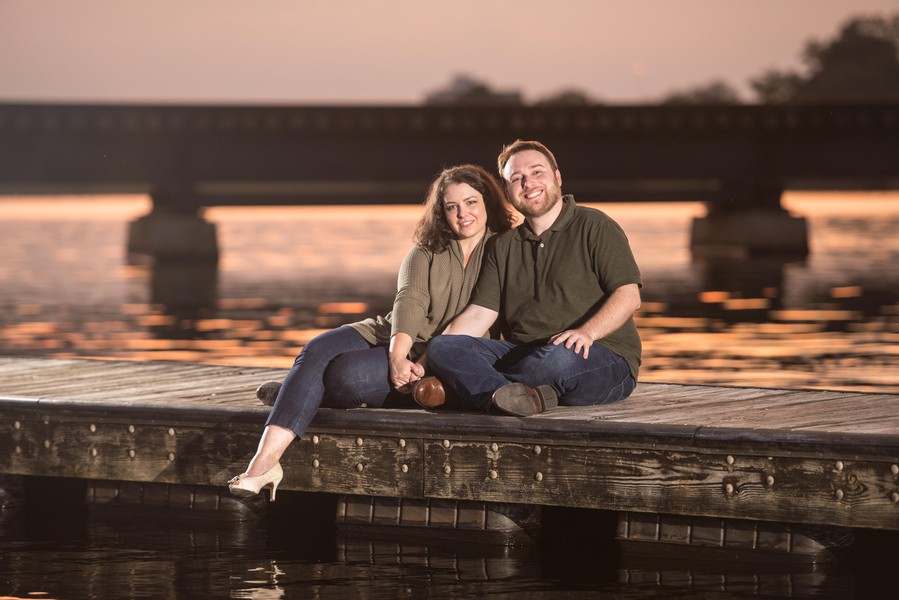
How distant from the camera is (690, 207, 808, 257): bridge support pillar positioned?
58.8 m

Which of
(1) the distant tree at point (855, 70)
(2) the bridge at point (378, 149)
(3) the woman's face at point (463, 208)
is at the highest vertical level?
(1) the distant tree at point (855, 70)

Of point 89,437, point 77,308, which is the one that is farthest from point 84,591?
point 77,308

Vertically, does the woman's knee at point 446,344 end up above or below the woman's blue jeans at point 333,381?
above

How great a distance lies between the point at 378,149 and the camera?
5406 centimetres

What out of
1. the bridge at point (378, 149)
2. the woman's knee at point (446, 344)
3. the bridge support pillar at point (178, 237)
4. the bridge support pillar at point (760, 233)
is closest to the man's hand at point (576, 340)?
the woman's knee at point (446, 344)

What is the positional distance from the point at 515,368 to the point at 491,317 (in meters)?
0.36

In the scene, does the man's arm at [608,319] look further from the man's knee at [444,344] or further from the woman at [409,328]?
the woman at [409,328]

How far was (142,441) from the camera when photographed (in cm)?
909

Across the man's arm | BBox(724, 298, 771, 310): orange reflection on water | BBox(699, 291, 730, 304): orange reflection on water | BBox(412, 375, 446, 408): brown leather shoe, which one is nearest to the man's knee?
BBox(412, 375, 446, 408): brown leather shoe

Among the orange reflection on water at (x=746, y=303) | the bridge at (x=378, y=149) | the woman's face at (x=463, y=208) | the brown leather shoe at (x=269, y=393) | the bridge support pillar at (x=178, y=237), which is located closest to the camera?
the woman's face at (x=463, y=208)

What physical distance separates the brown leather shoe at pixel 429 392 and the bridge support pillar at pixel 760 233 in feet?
170

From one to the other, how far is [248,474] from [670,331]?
60.3 feet

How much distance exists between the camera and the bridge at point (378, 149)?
52.8 metres

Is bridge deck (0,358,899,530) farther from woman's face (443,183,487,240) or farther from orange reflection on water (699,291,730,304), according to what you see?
orange reflection on water (699,291,730,304)
